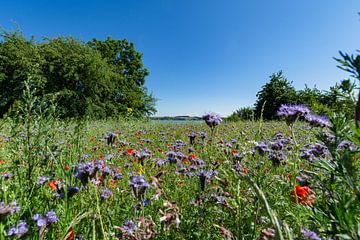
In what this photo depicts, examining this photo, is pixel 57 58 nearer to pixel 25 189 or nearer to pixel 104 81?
pixel 104 81

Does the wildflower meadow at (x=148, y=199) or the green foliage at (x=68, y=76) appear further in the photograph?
the green foliage at (x=68, y=76)

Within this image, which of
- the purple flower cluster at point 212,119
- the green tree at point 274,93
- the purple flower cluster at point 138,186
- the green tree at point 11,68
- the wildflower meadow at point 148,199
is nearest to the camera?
the wildflower meadow at point 148,199

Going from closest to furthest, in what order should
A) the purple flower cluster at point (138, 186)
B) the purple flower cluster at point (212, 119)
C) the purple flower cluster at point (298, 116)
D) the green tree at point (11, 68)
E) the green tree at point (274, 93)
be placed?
the purple flower cluster at point (138, 186), the purple flower cluster at point (298, 116), the purple flower cluster at point (212, 119), the green tree at point (11, 68), the green tree at point (274, 93)

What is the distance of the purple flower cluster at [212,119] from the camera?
106 inches

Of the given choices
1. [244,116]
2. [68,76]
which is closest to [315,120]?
[244,116]

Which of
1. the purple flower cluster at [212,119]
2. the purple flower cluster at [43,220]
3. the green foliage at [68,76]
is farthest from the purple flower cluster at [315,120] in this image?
the green foliage at [68,76]

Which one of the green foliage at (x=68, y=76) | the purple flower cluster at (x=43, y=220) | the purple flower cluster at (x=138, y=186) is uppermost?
the green foliage at (x=68, y=76)

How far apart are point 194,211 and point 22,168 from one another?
1492 mm

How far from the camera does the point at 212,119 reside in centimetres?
271

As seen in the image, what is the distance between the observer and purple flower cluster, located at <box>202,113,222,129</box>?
2695 mm

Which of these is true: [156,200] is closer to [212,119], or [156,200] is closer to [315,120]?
[212,119]

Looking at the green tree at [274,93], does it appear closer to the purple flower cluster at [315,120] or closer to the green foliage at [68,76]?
the green foliage at [68,76]

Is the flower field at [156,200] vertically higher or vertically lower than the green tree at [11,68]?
lower

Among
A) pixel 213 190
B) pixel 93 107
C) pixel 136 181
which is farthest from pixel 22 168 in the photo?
pixel 93 107
